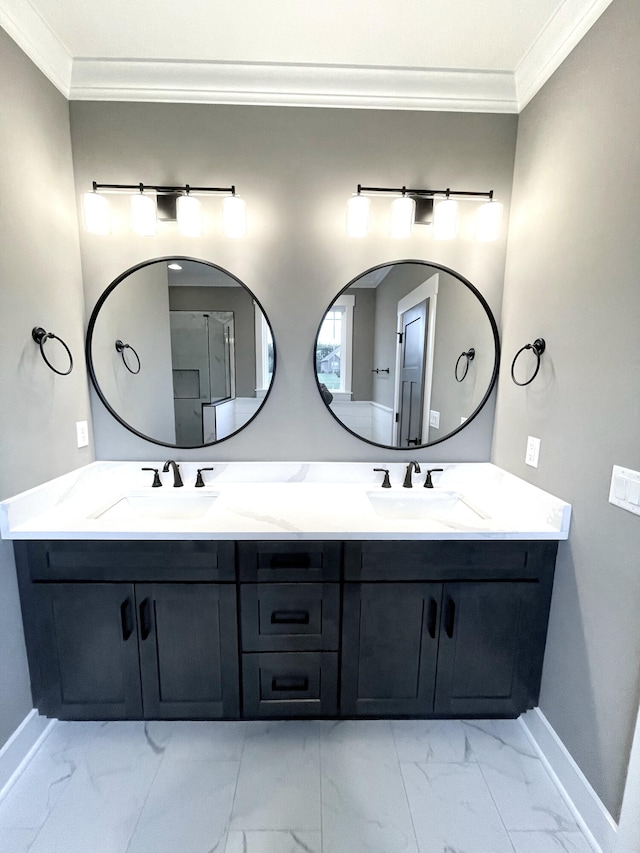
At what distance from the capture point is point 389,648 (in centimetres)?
138

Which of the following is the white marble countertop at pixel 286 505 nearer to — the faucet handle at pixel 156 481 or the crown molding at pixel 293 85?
the faucet handle at pixel 156 481

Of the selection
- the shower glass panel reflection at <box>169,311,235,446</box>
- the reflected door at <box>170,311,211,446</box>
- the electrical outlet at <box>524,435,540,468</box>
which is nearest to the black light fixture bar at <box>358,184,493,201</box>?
the shower glass panel reflection at <box>169,311,235,446</box>

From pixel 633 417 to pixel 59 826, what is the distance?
2.13 metres

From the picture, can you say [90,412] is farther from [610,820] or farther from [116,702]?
[610,820]

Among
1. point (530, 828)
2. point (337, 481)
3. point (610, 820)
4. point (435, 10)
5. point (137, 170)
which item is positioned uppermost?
point (435, 10)

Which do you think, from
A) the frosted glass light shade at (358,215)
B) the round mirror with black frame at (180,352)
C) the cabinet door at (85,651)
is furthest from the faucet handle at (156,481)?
the frosted glass light shade at (358,215)

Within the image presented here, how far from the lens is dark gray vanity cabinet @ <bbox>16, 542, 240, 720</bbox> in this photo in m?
1.30

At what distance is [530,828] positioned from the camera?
1136 mm

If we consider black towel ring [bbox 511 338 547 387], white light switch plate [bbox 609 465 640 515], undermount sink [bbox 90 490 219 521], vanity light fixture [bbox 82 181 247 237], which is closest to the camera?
white light switch plate [bbox 609 465 640 515]

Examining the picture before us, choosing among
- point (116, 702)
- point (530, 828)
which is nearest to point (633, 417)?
point (530, 828)

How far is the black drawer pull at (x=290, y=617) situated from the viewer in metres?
1.35

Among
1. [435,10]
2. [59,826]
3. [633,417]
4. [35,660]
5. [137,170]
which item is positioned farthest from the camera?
[137,170]

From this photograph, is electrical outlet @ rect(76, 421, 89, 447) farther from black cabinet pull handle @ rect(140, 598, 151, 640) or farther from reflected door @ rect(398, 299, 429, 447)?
reflected door @ rect(398, 299, 429, 447)

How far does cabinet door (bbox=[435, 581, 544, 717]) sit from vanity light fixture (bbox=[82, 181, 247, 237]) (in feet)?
5.73
